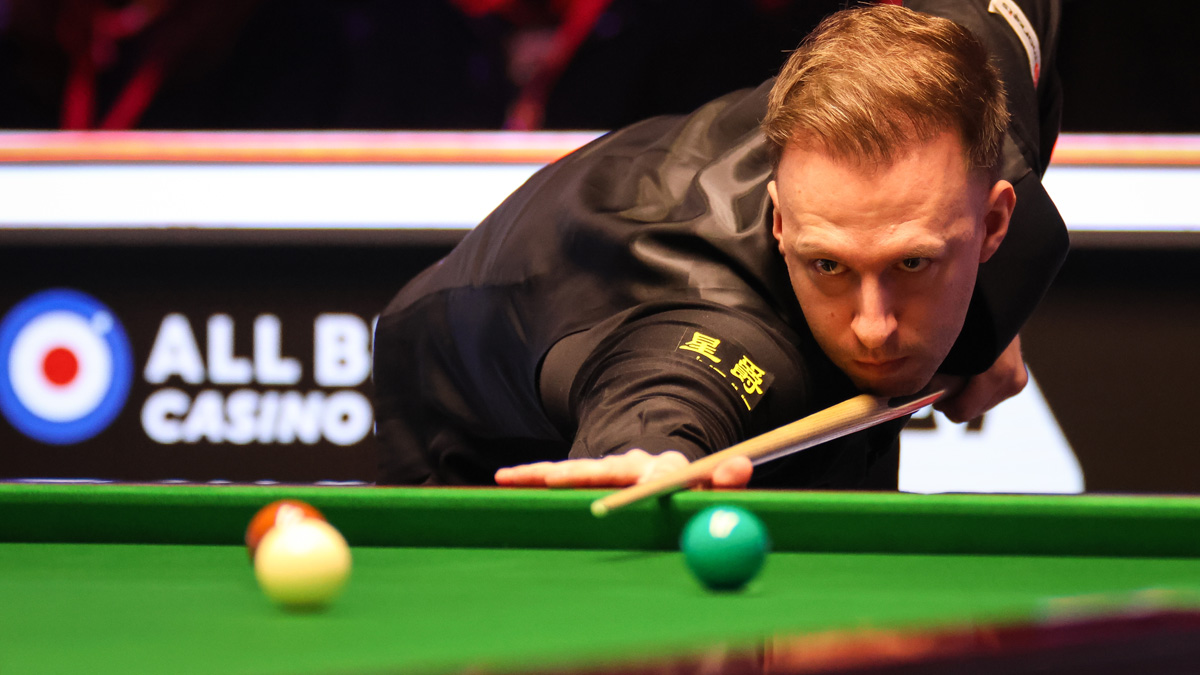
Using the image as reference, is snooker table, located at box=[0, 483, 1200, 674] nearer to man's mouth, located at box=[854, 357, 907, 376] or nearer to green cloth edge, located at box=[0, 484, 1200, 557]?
green cloth edge, located at box=[0, 484, 1200, 557]

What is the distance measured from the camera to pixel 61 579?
4.50 ft

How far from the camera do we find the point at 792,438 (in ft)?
6.12

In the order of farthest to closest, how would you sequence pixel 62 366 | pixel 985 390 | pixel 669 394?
pixel 62 366, pixel 985 390, pixel 669 394

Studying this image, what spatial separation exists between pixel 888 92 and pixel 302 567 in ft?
4.01

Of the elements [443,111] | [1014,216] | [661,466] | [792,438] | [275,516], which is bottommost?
[275,516]

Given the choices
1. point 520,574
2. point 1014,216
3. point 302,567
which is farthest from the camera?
point 1014,216

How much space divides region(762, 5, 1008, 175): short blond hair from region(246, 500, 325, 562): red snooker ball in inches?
38.9

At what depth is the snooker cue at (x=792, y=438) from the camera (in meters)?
1.49

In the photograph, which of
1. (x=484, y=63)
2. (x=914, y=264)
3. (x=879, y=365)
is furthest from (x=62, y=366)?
(x=914, y=264)

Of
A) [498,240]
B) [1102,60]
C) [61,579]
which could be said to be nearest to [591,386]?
[498,240]

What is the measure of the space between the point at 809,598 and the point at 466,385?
1.65 m

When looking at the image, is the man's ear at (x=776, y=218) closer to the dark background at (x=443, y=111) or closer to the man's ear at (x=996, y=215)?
the man's ear at (x=996, y=215)

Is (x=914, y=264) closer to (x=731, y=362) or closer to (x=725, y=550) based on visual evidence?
(x=731, y=362)

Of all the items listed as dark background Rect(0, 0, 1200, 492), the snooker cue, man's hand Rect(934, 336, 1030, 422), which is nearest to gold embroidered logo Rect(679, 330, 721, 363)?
the snooker cue
